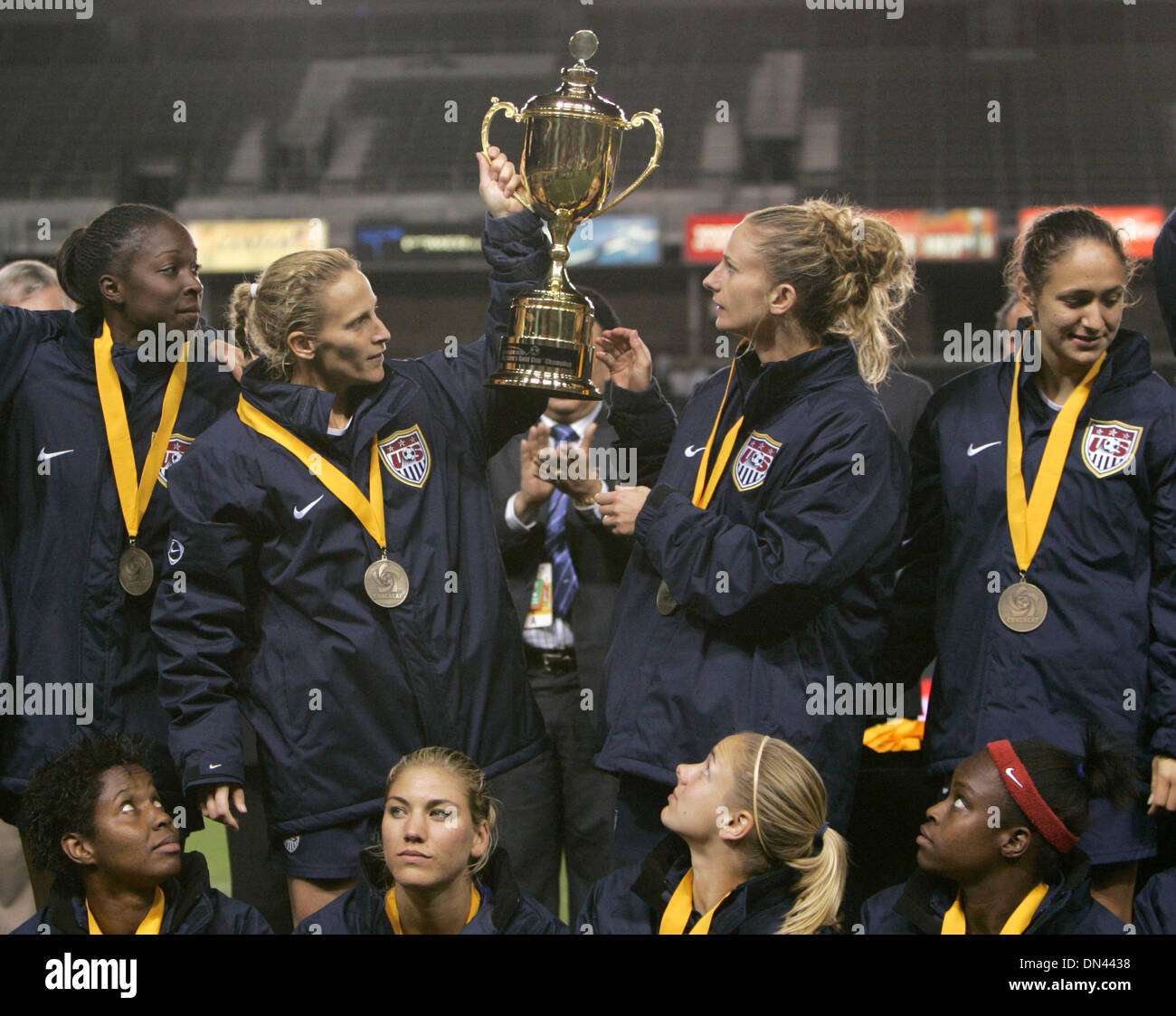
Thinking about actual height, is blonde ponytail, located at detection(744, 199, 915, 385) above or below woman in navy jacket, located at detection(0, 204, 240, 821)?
above

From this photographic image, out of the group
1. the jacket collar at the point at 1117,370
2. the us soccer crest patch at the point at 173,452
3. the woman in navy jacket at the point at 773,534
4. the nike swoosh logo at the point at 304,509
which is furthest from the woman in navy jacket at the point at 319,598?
the jacket collar at the point at 1117,370

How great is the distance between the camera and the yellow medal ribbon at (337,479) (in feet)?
7.98

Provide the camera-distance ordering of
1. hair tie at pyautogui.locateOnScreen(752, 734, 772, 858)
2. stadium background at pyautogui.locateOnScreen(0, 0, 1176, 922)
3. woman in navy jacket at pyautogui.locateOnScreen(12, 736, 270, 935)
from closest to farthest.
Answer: hair tie at pyautogui.locateOnScreen(752, 734, 772, 858), woman in navy jacket at pyautogui.locateOnScreen(12, 736, 270, 935), stadium background at pyautogui.locateOnScreen(0, 0, 1176, 922)

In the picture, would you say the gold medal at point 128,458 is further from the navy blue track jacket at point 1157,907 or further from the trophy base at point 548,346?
the navy blue track jacket at point 1157,907

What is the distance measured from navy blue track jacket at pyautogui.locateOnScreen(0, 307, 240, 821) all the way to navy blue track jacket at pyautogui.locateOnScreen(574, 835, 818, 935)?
2.92ft

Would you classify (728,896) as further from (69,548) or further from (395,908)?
(69,548)

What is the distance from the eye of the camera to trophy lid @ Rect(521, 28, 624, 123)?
8.23ft

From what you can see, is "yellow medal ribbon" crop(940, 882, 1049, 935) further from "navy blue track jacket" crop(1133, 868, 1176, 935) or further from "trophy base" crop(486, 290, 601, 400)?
"trophy base" crop(486, 290, 601, 400)

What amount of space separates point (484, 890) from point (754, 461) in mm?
921

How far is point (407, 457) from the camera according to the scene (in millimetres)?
2512

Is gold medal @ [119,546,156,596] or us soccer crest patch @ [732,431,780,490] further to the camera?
gold medal @ [119,546,156,596]

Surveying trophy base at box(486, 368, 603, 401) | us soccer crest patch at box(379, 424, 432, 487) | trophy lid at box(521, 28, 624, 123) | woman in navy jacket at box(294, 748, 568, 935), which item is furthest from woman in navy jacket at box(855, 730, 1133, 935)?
trophy lid at box(521, 28, 624, 123)

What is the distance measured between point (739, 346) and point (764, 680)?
74cm

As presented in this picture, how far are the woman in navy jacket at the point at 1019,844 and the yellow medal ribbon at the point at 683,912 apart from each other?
0.36 metres
